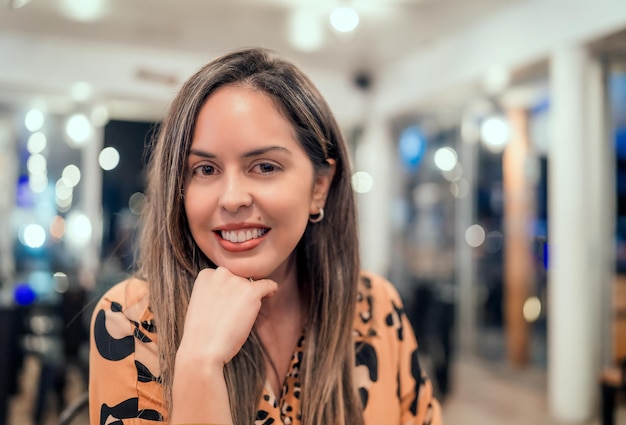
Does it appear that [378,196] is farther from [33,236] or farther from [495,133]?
[33,236]

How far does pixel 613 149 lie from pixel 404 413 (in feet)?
9.95

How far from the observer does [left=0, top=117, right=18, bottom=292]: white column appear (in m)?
4.91

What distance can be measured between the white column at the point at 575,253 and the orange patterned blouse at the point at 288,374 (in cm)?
257

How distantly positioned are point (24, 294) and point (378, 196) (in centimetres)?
378

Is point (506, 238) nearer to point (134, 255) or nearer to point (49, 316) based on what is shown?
point (49, 316)

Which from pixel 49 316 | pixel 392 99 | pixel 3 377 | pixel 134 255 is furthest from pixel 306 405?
pixel 392 99

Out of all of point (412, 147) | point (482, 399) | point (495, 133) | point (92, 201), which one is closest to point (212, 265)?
point (482, 399)

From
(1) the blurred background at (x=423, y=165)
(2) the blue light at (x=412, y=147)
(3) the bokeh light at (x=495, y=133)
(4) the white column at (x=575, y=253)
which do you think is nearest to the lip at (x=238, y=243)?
(1) the blurred background at (x=423, y=165)

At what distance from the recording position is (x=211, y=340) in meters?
0.83

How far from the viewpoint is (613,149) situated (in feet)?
11.4

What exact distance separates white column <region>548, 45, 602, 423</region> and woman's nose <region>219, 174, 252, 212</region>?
306 cm

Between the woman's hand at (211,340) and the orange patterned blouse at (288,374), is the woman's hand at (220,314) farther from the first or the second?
the orange patterned blouse at (288,374)

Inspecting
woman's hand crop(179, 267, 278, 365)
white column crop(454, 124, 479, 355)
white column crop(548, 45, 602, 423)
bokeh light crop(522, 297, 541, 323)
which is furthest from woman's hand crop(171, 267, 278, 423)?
white column crop(454, 124, 479, 355)

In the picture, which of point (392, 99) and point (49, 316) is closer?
point (49, 316)
